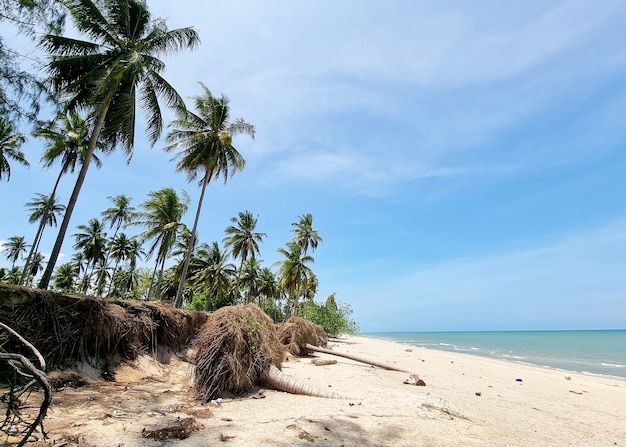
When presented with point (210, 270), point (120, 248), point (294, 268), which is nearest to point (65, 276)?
point (120, 248)

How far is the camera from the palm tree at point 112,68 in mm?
11062

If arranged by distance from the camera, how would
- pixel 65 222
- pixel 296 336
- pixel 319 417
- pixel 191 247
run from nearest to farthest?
pixel 319 417, pixel 65 222, pixel 296 336, pixel 191 247

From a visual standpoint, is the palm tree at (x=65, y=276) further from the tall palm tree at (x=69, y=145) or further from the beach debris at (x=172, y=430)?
the beach debris at (x=172, y=430)

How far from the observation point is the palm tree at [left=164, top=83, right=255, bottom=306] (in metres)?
18.5

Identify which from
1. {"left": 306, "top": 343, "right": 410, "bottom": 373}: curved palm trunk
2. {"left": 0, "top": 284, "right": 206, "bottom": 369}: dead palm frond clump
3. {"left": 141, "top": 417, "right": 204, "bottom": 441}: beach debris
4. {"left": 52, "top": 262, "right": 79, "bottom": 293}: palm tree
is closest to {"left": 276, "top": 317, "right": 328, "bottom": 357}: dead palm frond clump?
{"left": 306, "top": 343, "right": 410, "bottom": 373}: curved palm trunk

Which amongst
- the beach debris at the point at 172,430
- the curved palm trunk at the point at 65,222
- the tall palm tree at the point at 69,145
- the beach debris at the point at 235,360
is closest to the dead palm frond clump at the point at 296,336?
the beach debris at the point at 235,360

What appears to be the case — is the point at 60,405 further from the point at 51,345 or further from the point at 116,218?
the point at 116,218

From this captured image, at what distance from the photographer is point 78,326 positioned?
6.72 m

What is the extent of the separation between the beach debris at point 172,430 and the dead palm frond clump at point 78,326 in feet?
Result: 11.0

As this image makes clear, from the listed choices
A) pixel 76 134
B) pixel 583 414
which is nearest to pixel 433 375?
pixel 583 414

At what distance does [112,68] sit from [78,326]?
28.3 ft

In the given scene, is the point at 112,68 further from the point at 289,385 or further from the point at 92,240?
the point at 92,240

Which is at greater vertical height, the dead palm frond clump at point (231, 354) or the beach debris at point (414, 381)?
the dead palm frond clump at point (231, 354)

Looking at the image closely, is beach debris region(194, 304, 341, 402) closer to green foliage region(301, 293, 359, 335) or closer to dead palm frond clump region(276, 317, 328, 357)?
dead palm frond clump region(276, 317, 328, 357)
